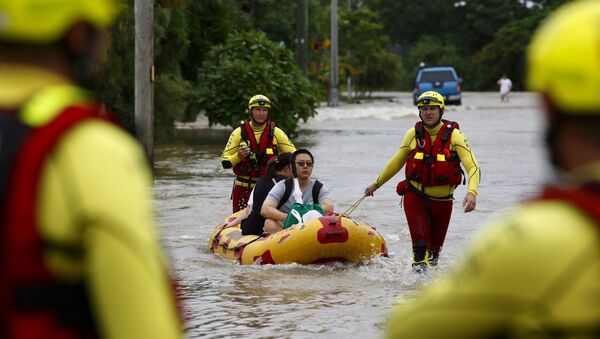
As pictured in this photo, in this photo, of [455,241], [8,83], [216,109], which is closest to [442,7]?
[216,109]

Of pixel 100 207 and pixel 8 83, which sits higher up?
pixel 8 83

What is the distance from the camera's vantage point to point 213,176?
25.1 meters

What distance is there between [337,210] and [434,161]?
777 centimetres

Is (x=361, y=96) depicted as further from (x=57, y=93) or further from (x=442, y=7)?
(x=57, y=93)

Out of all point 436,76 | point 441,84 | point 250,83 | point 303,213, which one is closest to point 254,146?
point 303,213

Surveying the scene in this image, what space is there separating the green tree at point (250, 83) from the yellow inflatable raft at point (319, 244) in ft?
56.7

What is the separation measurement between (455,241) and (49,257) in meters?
14.2

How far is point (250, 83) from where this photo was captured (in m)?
31.5

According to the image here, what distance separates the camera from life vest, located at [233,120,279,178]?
15781 mm

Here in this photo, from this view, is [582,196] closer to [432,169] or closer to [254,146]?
[432,169]

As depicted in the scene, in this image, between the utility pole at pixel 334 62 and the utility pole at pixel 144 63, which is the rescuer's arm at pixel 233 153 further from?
the utility pole at pixel 334 62

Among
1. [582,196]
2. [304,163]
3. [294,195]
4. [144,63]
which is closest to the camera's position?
[582,196]

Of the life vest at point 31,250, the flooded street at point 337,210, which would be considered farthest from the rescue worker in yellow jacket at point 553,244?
the life vest at point 31,250

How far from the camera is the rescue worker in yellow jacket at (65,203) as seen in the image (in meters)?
2.54
